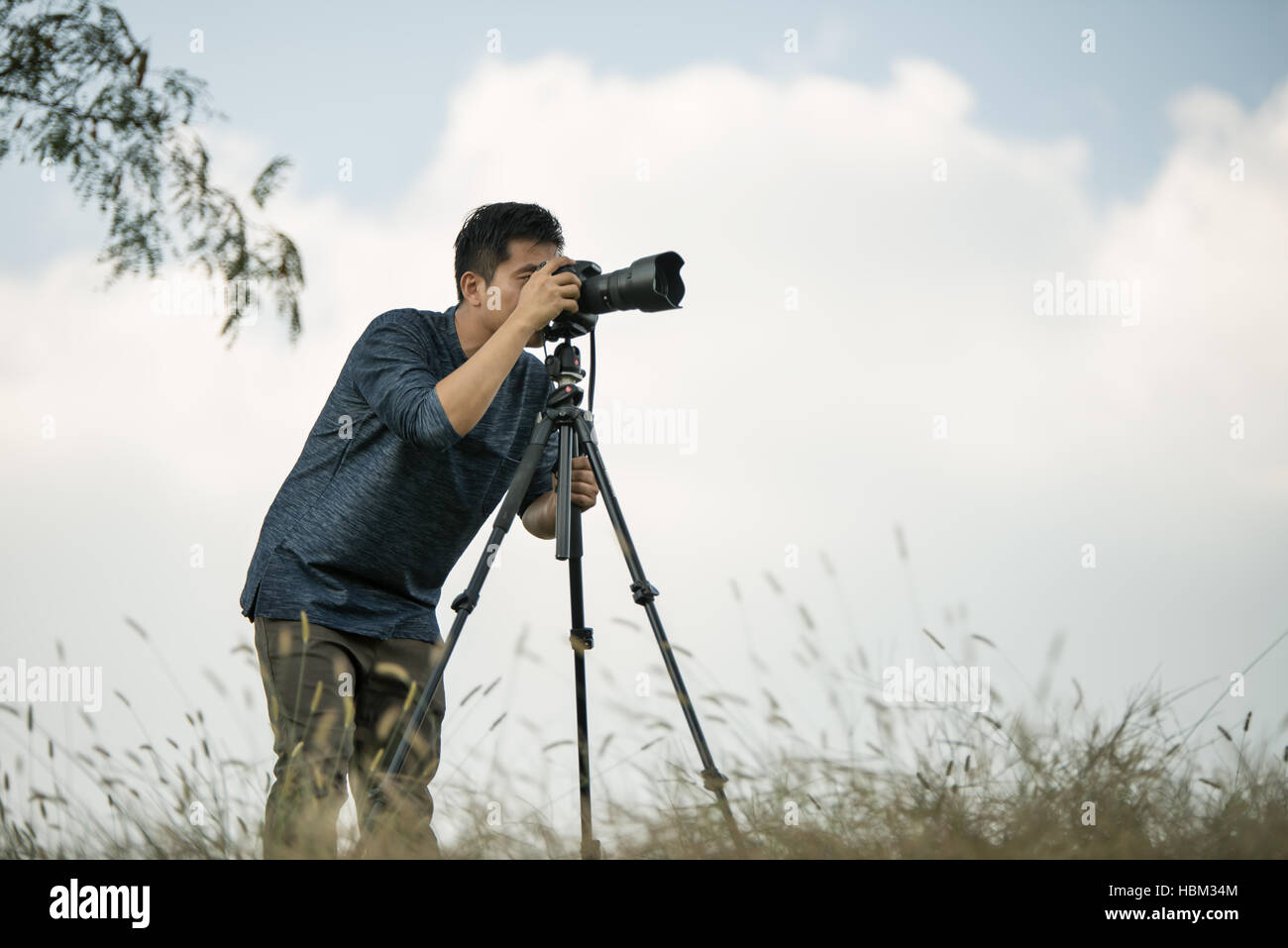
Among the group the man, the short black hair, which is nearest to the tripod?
the man

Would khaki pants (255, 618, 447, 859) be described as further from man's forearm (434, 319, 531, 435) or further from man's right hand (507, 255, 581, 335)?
man's right hand (507, 255, 581, 335)

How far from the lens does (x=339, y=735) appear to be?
2.56 metres

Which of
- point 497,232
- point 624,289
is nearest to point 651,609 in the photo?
point 624,289

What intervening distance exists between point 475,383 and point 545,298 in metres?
0.29

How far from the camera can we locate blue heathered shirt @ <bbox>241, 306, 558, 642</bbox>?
8.55ft

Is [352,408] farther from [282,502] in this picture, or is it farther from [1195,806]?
[1195,806]

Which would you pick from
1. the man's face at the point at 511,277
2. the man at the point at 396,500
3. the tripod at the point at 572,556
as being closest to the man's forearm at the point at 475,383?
the man at the point at 396,500

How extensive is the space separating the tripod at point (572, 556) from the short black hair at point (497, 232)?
1.31 feet

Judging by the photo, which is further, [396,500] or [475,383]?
[396,500]

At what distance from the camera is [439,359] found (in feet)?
9.24

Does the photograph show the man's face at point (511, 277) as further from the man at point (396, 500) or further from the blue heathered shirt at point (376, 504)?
the blue heathered shirt at point (376, 504)

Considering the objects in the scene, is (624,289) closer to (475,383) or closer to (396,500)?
(475,383)
